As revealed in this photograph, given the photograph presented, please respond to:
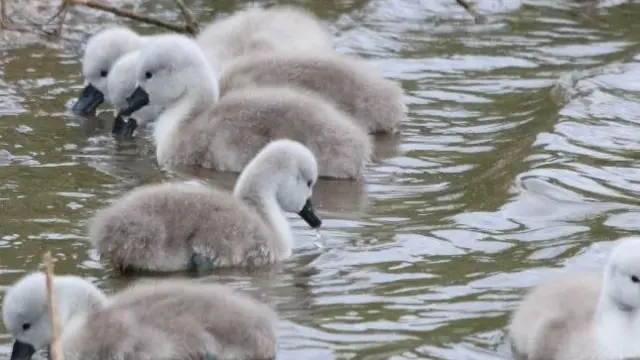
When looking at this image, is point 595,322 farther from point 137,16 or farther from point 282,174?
point 137,16

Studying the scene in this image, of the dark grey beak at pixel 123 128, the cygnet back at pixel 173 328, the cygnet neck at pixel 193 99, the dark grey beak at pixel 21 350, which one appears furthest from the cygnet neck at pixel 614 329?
the dark grey beak at pixel 123 128

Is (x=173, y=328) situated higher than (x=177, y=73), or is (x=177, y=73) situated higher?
(x=177, y=73)

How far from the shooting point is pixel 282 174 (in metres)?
8.06

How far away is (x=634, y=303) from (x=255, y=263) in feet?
6.31

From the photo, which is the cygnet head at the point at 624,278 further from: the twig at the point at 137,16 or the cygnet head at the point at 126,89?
the twig at the point at 137,16

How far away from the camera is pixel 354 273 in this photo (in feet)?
25.1

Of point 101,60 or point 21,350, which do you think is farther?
point 101,60

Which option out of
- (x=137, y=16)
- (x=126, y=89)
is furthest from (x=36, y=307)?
(x=137, y=16)

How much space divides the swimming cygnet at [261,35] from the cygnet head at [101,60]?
2.02 feet

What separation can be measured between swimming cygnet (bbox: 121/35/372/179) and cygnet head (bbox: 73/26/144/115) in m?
0.85

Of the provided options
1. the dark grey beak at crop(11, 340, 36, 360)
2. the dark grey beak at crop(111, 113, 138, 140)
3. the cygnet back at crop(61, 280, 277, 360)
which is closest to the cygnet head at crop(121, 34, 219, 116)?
the dark grey beak at crop(111, 113, 138, 140)

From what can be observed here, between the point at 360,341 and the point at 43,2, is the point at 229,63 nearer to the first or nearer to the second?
the point at 43,2

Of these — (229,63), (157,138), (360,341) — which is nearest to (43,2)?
(229,63)

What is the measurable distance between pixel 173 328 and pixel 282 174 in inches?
72.6
